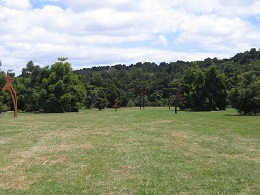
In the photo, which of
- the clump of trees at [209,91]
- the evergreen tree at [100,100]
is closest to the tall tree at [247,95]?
the clump of trees at [209,91]

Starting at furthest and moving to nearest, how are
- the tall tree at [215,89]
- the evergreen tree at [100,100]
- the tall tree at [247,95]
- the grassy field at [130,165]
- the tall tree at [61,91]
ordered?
1. the evergreen tree at [100,100]
2. the tall tree at [215,89]
3. the tall tree at [61,91]
4. the tall tree at [247,95]
5. the grassy field at [130,165]

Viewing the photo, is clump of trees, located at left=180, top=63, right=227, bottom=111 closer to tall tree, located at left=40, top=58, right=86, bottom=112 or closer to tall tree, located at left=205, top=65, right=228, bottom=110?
tall tree, located at left=205, top=65, right=228, bottom=110

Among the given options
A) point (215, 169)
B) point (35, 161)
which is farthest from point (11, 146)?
point (215, 169)

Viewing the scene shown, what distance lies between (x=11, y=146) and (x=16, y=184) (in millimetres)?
5999

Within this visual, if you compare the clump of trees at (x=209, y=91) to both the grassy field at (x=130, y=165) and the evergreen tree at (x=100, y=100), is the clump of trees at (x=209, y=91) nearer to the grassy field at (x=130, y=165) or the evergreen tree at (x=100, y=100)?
the evergreen tree at (x=100, y=100)

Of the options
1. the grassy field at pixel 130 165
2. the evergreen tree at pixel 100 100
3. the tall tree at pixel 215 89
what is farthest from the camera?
the evergreen tree at pixel 100 100

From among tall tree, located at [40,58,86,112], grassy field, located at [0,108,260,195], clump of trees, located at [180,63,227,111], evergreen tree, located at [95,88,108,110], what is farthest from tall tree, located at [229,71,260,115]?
evergreen tree, located at [95,88,108,110]

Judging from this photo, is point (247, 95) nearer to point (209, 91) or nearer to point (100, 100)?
point (209, 91)

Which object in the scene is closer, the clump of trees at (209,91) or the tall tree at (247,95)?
the tall tree at (247,95)

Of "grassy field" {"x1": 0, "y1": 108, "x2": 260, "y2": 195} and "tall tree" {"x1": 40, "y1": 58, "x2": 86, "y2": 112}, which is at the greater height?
"tall tree" {"x1": 40, "y1": 58, "x2": 86, "y2": 112}

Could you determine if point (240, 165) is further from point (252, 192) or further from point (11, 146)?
point (11, 146)

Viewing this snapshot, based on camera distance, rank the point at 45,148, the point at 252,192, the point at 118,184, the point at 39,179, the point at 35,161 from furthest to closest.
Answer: the point at 45,148 < the point at 35,161 < the point at 39,179 < the point at 118,184 < the point at 252,192

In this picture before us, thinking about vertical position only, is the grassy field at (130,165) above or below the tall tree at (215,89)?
below

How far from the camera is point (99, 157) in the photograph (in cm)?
1101
